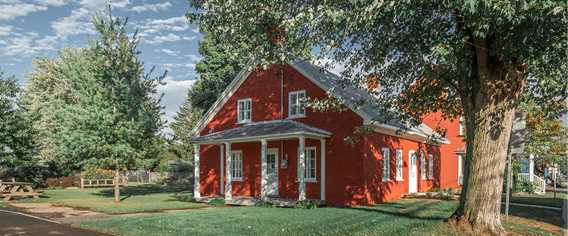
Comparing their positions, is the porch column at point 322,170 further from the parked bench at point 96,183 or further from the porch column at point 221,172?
the parked bench at point 96,183

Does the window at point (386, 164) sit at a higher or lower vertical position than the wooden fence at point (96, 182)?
higher

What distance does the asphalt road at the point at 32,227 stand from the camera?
1135cm

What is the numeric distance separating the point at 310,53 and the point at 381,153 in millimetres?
10012

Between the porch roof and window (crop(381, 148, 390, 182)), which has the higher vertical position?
the porch roof

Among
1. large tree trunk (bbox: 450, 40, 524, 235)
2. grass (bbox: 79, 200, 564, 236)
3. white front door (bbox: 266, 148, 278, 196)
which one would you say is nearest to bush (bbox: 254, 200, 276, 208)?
white front door (bbox: 266, 148, 278, 196)

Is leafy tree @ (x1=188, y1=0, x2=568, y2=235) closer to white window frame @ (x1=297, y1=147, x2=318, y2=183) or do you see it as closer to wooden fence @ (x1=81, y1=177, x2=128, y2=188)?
white window frame @ (x1=297, y1=147, x2=318, y2=183)

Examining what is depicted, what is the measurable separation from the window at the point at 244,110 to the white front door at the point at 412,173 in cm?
822

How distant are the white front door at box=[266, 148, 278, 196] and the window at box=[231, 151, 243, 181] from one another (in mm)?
1740

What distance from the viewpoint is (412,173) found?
78.4 ft

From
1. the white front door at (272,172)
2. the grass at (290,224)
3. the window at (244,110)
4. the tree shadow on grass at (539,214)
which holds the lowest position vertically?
the tree shadow on grass at (539,214)

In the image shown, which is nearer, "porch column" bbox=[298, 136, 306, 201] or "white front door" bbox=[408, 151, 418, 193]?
"porch column" bbox=[298, 136, 306, 201]

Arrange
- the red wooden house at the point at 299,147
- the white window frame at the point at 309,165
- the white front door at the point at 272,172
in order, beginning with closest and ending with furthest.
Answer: the red wooden house at the point at 299,147
the white window frame at the point at 309,165
the white front door at the point at 272,172

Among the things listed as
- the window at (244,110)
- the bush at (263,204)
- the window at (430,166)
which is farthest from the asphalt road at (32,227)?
the window at (430,166)

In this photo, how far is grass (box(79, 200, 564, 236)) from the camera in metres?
10.8
